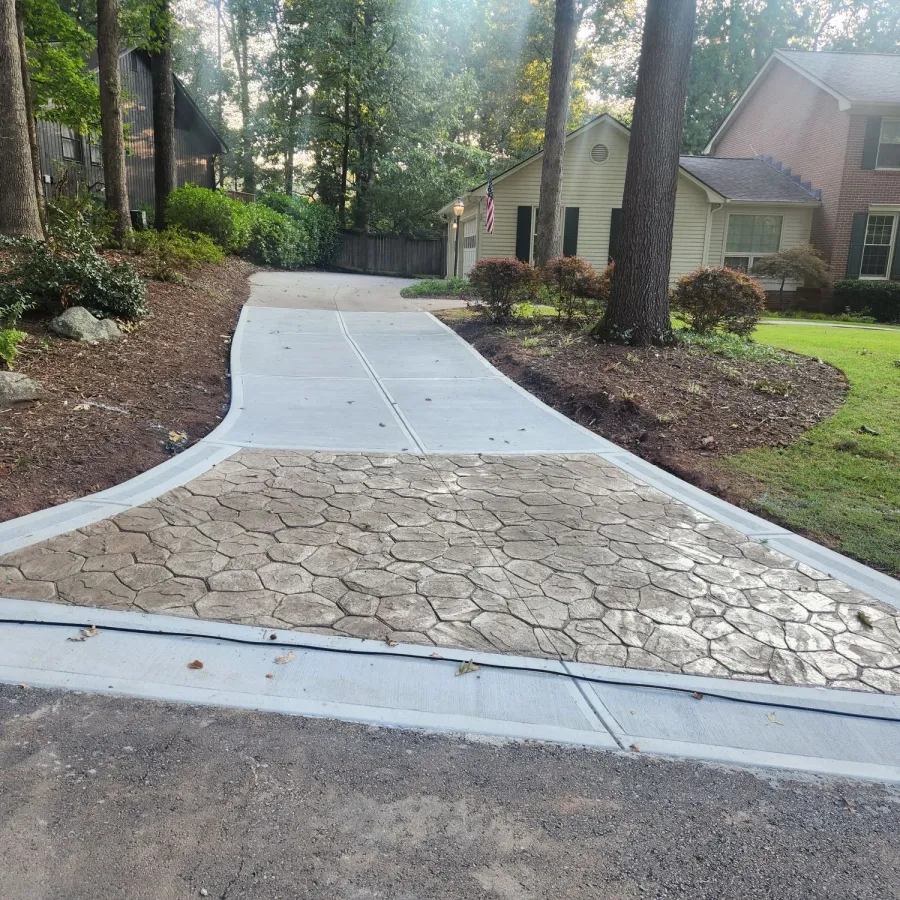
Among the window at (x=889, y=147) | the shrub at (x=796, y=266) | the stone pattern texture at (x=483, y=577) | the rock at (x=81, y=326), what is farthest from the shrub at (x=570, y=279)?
the window at (x=889, y=147)

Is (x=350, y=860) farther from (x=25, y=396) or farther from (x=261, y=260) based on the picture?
(x=261, y=260)

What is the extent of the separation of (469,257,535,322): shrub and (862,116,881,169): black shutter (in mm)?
14396

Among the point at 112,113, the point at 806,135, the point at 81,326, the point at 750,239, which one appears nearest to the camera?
the point at 81,326

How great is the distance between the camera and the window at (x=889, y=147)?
20547 millimetres

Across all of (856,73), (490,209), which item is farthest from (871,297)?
(490,209)

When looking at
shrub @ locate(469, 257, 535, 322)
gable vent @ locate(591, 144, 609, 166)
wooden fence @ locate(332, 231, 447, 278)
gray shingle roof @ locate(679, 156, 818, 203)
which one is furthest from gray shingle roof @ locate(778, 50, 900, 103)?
wooden fence @ locate(332, 231, 447, 278)

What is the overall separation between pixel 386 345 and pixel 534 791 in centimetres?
897

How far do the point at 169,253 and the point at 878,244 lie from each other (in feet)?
64.4

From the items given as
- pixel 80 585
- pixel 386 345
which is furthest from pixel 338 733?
pixel 386 345

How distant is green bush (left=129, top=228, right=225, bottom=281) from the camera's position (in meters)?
12.7

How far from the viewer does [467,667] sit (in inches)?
118

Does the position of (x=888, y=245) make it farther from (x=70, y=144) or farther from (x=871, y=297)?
(x=70, y=144)

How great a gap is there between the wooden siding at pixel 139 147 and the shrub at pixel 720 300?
463 inches

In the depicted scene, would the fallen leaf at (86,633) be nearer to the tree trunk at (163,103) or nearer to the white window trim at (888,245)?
the tree trunk at (163,103)
